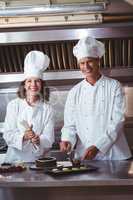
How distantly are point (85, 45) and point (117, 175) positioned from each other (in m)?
1.26

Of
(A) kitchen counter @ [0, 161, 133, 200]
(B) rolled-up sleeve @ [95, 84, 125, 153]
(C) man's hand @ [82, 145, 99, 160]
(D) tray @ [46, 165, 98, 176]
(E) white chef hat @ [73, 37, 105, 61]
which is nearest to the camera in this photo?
(A) kitchen counter @ [0, 161, 133, 200]

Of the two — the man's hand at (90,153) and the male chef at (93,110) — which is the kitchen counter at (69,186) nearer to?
the man's hand at (90,153)

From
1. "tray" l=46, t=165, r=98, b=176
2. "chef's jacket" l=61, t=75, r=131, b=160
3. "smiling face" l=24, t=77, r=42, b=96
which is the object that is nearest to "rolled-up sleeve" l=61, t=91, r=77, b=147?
"chef's jacket" l=61, t=75, r=131, b=160

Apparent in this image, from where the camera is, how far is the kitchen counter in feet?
6.17

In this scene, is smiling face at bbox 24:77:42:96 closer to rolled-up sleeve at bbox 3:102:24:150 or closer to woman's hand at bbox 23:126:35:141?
rolled-up sleeve at bbox 3:102:24:150

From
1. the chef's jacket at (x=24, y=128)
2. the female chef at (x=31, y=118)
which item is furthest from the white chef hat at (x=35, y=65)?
the chef's jacket at (x=24, y=128)

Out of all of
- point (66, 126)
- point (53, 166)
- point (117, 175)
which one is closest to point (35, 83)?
point (66, 126)

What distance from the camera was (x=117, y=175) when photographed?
77.4 inches

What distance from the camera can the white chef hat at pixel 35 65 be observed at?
3002 millimetres

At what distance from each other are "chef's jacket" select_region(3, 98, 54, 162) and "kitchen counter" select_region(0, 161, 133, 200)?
2.52 ft

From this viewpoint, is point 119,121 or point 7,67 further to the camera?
point 7,67

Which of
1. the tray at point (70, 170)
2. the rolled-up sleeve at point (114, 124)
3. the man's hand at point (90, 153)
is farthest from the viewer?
the rolled-up sleeve at point (114, 124)

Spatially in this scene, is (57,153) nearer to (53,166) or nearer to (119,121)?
(119,121)

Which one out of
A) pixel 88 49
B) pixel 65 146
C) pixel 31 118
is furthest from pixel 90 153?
pixel 88 49
